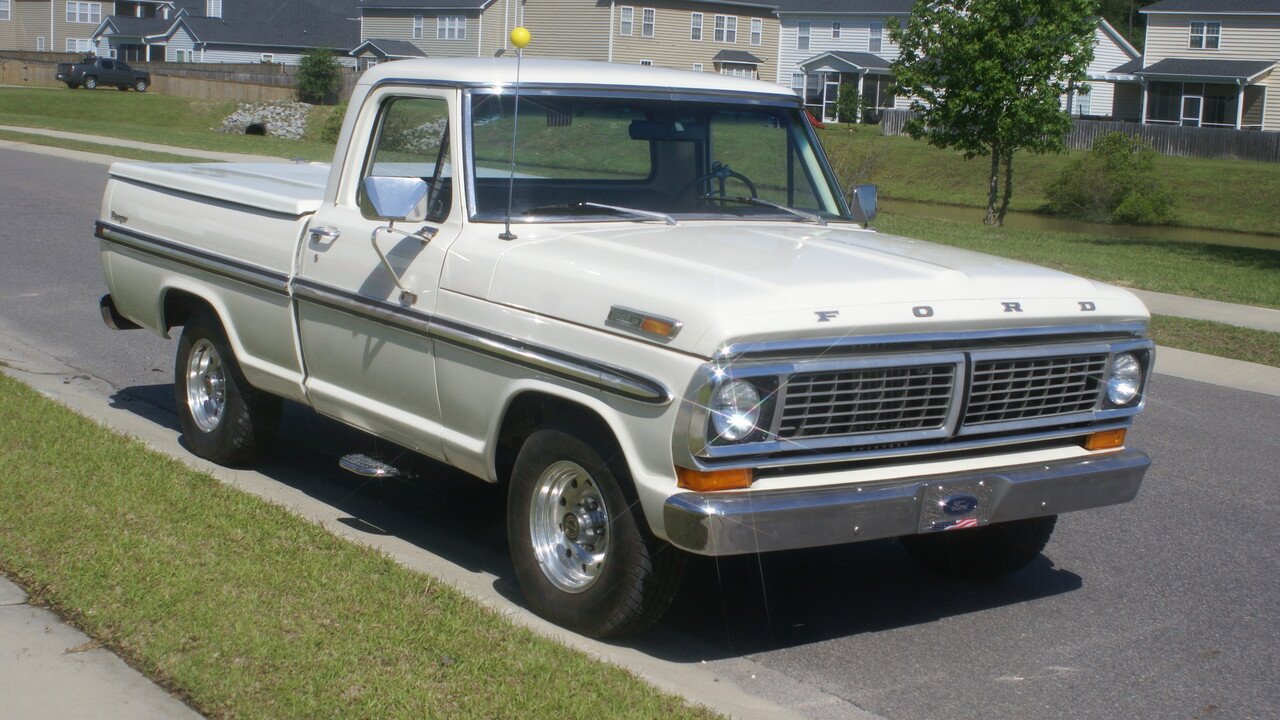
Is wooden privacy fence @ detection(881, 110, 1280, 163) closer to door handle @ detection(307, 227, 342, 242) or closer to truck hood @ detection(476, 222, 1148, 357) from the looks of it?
door handle @ detection(307, 227, 342, 242)

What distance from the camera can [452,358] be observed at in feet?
17.5

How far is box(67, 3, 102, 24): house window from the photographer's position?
85.5 metres

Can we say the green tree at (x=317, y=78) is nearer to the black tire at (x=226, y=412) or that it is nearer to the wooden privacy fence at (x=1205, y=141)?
the wooden privacy fence at (x=1205, y=141)

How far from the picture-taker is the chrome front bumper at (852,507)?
4.35m

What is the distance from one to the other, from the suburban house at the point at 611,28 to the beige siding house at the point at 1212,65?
55.4 feet

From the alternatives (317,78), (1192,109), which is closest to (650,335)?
(317,78)

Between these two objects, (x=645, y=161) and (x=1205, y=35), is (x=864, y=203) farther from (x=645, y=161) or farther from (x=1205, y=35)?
(x=1205, y=35)

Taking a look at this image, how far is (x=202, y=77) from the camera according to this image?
65.0m

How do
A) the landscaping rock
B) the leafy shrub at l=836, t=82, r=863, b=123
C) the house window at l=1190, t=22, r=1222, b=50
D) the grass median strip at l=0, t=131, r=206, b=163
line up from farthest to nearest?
1. the leafy shrub at l=836, t=82, r=863, b=123
2. the house window at l=1190, t=22, r=1222, b=50
3. the landscaping rock
4. the grass median strip at l=0, t=131, r=206, b=163

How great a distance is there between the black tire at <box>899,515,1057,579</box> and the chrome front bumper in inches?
24.8

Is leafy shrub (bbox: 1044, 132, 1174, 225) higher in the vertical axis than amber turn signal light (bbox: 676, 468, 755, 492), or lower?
higher

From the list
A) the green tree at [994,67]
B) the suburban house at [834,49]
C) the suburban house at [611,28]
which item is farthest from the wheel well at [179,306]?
the suburban house at [834,49]

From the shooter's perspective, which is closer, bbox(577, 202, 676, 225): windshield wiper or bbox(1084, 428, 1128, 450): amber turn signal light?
bbox(1084, 428, 1128, 450): amber turn signal light

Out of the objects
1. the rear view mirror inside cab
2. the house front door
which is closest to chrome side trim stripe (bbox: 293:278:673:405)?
the rear view mirror inside cab
